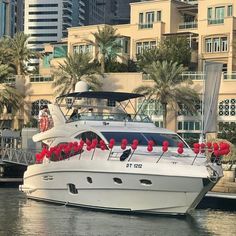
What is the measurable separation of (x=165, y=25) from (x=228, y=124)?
2098 cm

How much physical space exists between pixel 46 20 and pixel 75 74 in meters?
132

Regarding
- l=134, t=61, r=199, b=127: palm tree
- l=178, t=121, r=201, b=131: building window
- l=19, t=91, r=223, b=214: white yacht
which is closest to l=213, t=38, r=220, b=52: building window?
l=178, t=121, r=201, b=131: building window

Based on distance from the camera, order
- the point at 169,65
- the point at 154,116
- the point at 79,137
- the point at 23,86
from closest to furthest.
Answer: the point at 79,137
the point at 169,65
the point at 154,116
the point at 23,86

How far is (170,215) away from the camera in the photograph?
21.5 meters

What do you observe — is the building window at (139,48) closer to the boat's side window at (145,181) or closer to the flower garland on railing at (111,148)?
the flower garland on railing at (111,148)

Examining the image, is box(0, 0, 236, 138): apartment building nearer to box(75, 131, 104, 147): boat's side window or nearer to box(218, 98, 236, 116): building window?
box(218, 98, 236, 116): building window

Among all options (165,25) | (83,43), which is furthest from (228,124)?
(83,43)

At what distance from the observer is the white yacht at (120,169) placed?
20.9 metres

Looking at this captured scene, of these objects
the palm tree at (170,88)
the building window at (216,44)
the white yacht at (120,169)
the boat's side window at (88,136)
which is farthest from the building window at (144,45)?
the boat's side window at (88,136)

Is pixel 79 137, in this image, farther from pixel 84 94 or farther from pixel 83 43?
pixel 83 43

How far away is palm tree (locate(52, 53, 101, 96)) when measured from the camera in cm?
6444

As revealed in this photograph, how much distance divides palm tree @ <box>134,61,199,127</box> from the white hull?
122 ft

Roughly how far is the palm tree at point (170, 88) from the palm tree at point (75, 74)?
6253mm

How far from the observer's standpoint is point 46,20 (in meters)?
194
